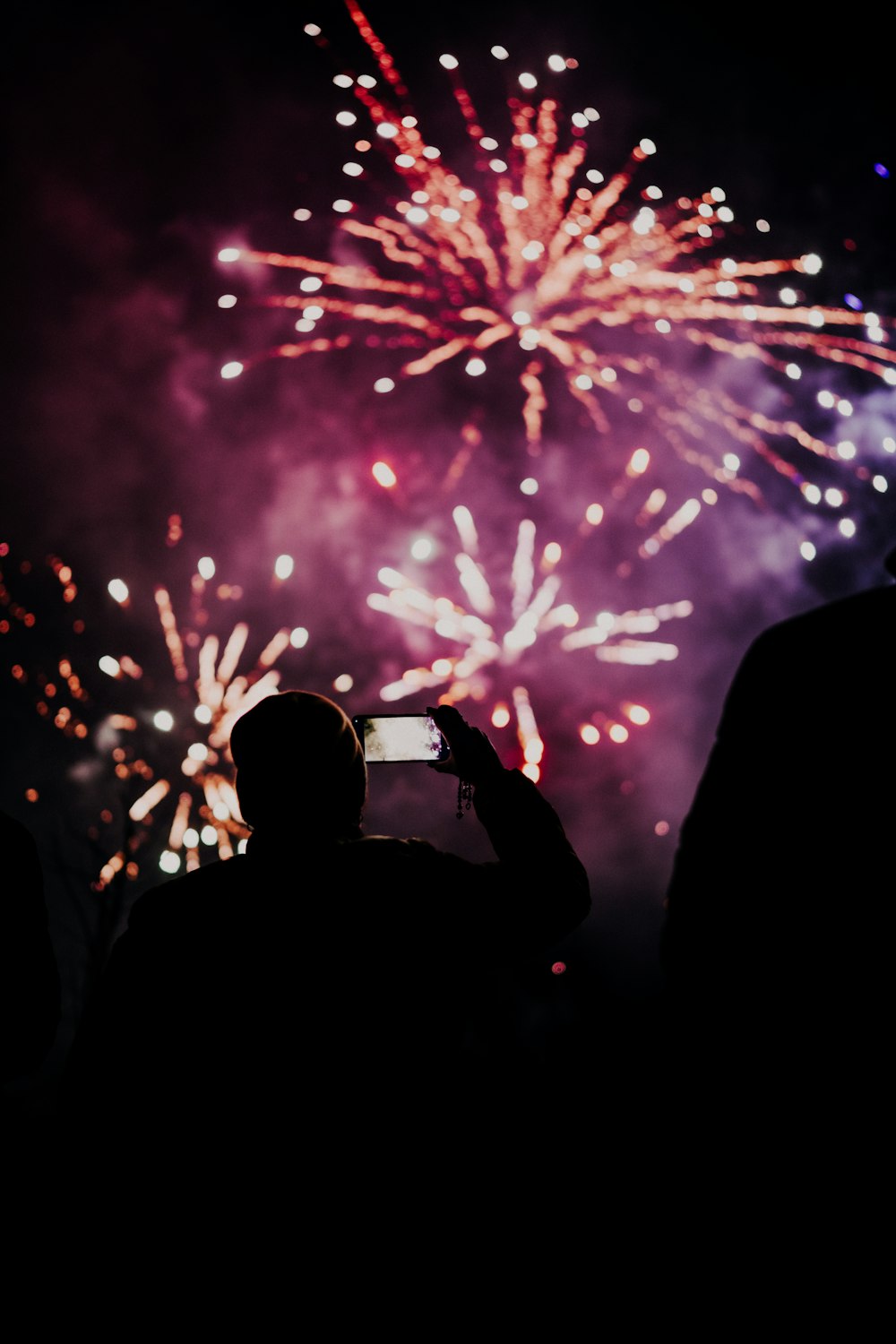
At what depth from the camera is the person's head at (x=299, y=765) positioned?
1995 mm

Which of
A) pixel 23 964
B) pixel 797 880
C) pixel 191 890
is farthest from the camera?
→ pixel 23 964

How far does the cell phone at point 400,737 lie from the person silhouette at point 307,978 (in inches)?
48.0

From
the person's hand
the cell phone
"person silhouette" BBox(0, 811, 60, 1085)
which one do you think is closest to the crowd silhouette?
the person's hand

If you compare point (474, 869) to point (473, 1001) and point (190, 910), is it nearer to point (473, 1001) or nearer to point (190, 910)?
point (473, 1001)

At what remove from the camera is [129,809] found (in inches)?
896

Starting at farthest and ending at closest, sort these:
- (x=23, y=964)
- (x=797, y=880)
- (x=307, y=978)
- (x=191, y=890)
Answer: (x=23, y=964), (x=191, y=890), (x=307, y=978), (x=797, y=880)

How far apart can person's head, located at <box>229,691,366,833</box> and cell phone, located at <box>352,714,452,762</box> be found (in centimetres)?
104

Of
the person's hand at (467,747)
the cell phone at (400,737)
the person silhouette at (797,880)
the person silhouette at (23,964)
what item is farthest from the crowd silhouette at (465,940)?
the cell phone at (400,737)

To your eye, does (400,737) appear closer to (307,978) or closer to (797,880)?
(307,978)

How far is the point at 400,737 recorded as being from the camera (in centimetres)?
333

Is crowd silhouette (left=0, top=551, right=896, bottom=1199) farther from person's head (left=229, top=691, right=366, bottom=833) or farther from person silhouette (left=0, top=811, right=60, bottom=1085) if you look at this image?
person silhouette (left=0, top=811, right=60, bottom=1085)

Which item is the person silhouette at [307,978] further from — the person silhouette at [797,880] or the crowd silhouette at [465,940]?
the person silhouette at [797,880]

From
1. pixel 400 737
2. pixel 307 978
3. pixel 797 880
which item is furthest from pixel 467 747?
pixel 797 880

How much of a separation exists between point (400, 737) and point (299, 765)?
132 cm
